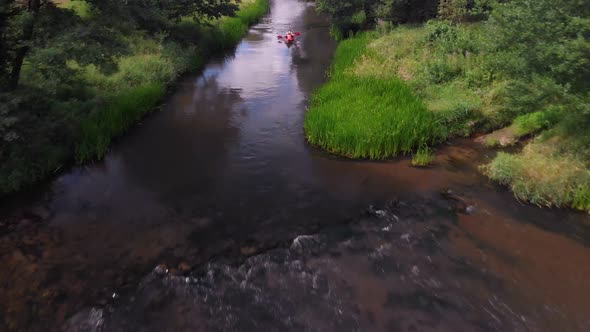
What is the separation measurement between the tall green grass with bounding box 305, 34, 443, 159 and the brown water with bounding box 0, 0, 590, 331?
47 cm

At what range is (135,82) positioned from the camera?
14.9 metres

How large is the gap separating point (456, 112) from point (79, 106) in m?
11.1

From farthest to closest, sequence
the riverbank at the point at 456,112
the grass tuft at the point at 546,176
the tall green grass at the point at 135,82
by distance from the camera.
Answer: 1. the tall green grass at the point at 135,82
2. the riverbank at the point at 456,112
3. the grass tuft at the point at 546,176

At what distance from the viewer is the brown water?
610 centimetres

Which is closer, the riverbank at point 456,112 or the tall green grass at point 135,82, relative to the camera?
the riverbank at point 456,112

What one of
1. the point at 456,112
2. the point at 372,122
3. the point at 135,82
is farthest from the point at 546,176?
the point at 135,82

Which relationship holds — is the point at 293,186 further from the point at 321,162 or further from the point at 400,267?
the point at 400,267

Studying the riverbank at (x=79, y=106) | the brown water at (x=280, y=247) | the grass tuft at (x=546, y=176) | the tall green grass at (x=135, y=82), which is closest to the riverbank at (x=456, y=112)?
the grass tuft at (x=546, y=176)

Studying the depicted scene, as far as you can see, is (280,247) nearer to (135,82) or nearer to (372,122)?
(372,122)

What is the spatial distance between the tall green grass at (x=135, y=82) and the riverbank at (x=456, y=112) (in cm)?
576

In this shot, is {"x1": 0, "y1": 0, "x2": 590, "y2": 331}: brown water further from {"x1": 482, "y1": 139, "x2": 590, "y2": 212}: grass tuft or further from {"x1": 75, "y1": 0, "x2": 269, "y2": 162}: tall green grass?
{"x1": 75, "y1": 0, "x2": 269, "y2": 162}: tall green grass

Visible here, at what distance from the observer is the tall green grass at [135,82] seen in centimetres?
1104

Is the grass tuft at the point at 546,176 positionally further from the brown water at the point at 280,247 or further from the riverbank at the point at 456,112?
the brown water at the point at 280,247

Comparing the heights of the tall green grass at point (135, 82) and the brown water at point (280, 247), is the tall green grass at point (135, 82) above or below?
above
